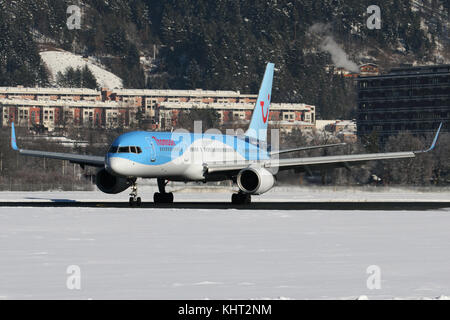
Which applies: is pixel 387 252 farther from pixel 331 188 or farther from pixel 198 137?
pixel 331 188

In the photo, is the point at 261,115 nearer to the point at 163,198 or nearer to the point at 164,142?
the point at 163,198

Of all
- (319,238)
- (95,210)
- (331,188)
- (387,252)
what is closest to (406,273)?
(387,252)

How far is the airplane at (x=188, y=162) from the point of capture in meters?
56.1

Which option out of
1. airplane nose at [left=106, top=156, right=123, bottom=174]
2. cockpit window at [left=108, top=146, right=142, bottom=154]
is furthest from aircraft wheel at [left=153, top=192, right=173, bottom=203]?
airplane nose at [left=106, top=156, right=123, bottom=174]

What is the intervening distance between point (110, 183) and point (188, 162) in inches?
191

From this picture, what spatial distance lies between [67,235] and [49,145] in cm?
15381

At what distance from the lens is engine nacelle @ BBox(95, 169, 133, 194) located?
5991 centimetres

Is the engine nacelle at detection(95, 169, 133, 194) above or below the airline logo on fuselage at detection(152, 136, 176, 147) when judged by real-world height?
below

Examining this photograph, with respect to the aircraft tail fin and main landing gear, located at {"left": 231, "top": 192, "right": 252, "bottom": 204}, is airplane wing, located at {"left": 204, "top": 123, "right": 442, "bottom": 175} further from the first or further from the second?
the aircraft tail fin

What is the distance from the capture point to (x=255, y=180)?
58844 mm

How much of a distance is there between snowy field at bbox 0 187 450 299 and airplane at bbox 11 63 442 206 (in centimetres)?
995
